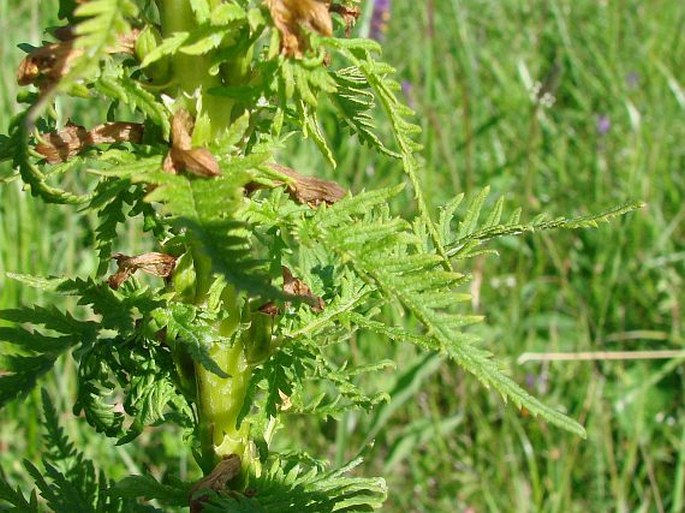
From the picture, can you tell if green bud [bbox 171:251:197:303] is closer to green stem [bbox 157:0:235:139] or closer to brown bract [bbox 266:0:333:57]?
green stem [bbox 157:0:235:139]

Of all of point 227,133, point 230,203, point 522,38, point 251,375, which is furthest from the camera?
point 522,38

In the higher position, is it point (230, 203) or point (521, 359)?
point (230, 203)

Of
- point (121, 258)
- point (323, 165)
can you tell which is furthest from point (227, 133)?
point (323, 165)

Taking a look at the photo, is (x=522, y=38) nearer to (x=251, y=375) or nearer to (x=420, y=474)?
(x=420, y=474)

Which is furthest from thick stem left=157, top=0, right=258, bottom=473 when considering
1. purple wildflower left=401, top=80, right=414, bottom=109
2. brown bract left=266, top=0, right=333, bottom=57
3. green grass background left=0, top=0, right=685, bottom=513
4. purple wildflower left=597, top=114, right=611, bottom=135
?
purple wildflower left=597, top=114, right=611, bottom=135

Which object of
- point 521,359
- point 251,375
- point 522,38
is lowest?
point 521,359
